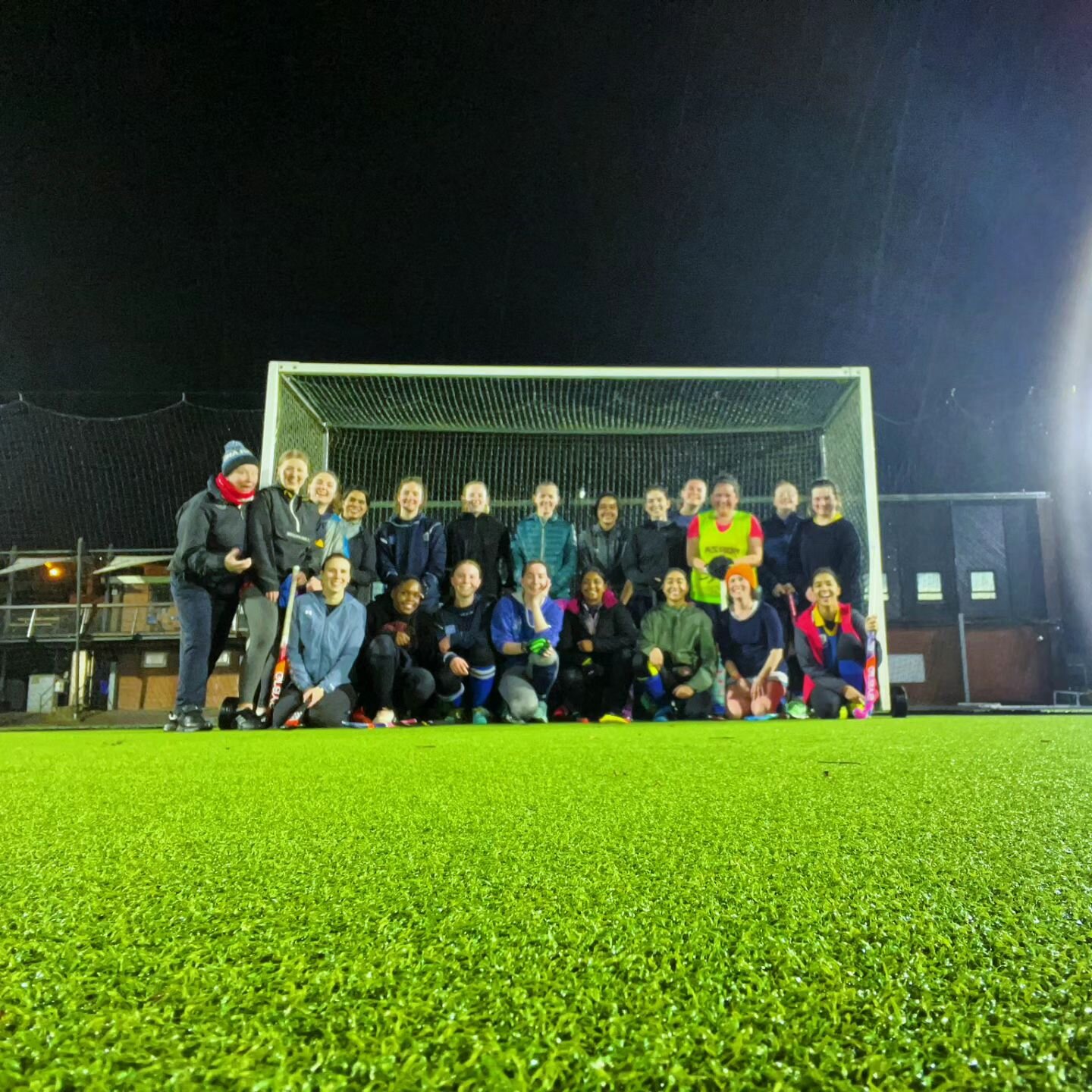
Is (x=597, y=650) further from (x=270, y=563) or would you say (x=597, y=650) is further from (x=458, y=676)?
(x=270, y=563)

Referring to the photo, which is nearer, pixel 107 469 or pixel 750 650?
pixel 750 650

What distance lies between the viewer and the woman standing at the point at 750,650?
5746 mm

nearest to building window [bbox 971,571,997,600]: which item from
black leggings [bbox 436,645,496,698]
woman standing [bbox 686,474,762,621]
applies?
woman standing [bbox 686,474,762,621]

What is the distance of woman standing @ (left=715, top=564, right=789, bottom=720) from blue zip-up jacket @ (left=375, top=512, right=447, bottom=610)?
2.13 meters

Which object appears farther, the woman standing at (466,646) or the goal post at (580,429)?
the goal post at (580,429)

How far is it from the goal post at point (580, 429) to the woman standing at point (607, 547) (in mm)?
969

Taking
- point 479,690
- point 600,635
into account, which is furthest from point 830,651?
point 479,690

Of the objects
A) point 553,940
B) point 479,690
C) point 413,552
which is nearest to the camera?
point 553,940

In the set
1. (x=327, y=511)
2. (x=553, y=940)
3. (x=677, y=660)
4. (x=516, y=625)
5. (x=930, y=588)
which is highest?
(x=930, y=588)

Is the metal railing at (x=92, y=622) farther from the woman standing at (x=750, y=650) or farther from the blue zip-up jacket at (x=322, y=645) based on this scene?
the woman standing at (x=750, y=650)

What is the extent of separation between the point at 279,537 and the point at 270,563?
0.23m

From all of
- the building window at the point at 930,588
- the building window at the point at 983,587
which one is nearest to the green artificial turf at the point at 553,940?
the building window at the point at 930,588

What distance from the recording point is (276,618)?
5254mm

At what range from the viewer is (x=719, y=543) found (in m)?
5.96
